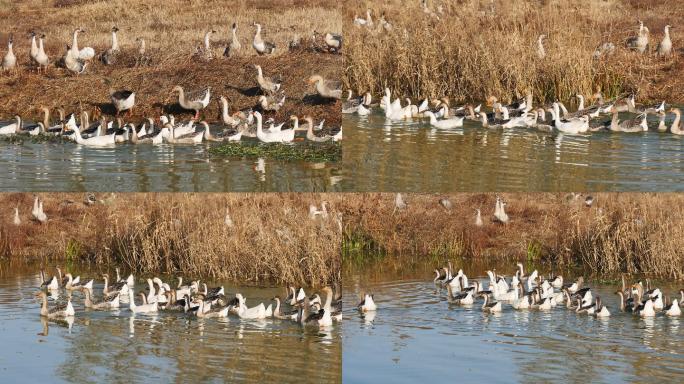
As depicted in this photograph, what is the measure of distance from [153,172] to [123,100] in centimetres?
349

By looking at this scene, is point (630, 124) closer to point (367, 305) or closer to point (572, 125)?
point (572, 125)

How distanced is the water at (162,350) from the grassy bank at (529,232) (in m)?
1.35

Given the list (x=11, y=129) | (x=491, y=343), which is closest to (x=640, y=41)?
(x=491, y=343)

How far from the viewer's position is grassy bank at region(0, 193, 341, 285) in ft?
42.2

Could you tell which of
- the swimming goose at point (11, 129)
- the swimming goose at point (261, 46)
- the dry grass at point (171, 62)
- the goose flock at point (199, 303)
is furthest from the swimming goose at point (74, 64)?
the goose flock at point (199, 303)

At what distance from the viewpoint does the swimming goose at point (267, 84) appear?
1491cm

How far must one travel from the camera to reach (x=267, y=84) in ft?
49.2

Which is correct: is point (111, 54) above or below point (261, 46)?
below

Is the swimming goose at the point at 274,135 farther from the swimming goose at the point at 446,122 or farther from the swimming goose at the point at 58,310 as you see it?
the swimming goose at the point at 58,310

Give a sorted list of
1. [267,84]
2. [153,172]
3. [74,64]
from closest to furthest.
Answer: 1. [153,172]
2. [267,84]
3. [74,64]

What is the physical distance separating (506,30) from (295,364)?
821cm

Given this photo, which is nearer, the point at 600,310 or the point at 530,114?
the point at 600,310

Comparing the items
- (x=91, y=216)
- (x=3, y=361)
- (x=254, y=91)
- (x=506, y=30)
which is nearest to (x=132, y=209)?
(x=91, y=216)

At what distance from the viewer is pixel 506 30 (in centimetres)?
1634
